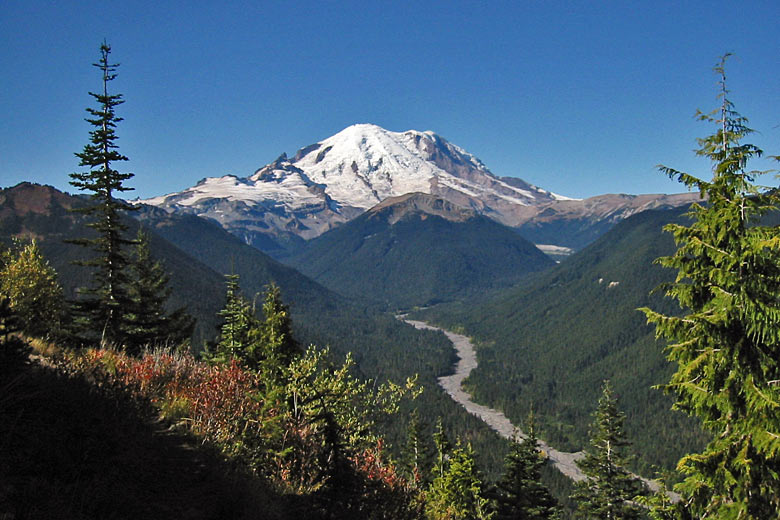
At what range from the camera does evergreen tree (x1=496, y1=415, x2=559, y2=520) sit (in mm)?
27422

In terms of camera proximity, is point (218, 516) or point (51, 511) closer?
point (51, 511)

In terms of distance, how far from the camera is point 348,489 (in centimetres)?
831

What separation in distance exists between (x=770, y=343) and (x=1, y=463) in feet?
45.8

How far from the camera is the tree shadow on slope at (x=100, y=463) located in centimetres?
504

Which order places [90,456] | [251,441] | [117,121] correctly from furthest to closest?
1. [117,121]
2. [251,441]
3. [90,456]

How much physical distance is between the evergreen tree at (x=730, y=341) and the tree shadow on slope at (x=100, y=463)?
9.81m

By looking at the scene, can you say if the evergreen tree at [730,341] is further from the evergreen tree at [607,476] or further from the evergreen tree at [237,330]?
the evergreen tree at [237,330]

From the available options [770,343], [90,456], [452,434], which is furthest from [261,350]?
[452,434]

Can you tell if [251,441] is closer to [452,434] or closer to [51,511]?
[51,511]

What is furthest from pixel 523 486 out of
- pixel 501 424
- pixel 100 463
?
pixel 501 424

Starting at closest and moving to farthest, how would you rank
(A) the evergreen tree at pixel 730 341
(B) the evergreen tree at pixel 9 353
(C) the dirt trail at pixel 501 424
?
(B) the evergreen tree at pixel 9 353
(A) the evergreen tree at pixel 730 341
(C) the dirt trail at pixel 501 424

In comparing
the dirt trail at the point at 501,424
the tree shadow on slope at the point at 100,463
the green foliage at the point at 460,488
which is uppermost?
the tree shadow on slope at the point at 100,463

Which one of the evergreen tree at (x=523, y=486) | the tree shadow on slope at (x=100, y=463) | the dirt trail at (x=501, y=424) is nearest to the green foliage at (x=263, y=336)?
the tree shadow on slope at (x=100, y=463)

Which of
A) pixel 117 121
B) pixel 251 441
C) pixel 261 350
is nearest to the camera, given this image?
pixel 251 441
